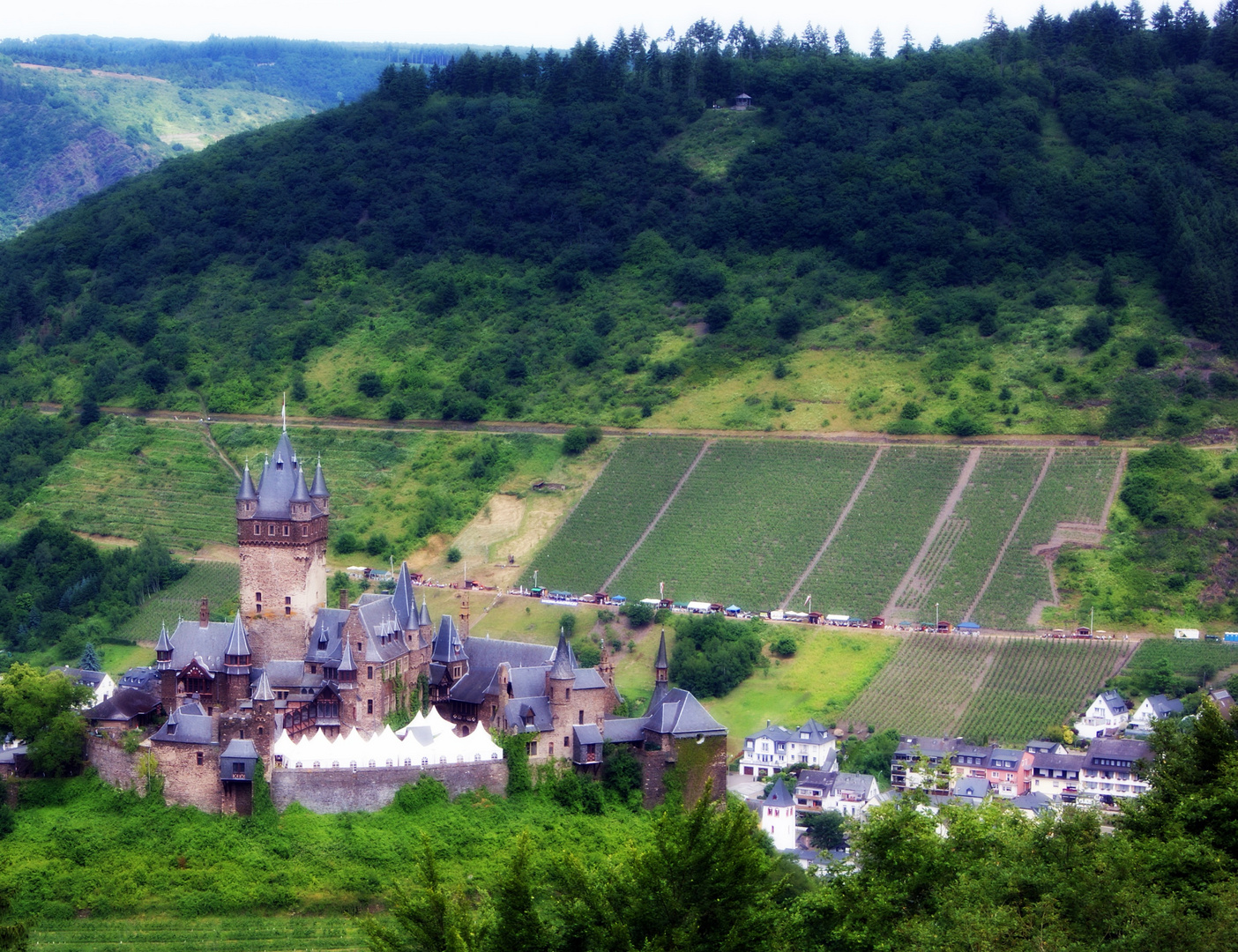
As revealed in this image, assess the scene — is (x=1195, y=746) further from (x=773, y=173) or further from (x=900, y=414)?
(x=773, y=173)

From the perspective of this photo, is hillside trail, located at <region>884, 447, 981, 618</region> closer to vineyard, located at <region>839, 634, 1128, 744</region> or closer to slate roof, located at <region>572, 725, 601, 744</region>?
vineyard, located at <region>839, 634, 1128, 744</region>

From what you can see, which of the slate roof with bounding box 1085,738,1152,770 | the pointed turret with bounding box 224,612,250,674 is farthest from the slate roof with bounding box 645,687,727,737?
the slate roof with bounding box 1085,738,1152,770

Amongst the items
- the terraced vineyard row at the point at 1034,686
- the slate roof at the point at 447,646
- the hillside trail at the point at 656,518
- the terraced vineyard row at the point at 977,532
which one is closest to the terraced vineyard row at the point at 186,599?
the hillside trail at the point at 656,518

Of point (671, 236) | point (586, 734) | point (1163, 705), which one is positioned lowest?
point (1163, 705)

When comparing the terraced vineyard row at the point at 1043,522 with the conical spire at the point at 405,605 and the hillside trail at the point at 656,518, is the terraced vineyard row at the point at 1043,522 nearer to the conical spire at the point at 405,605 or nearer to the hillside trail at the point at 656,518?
the hillside trail at the point at 656,518

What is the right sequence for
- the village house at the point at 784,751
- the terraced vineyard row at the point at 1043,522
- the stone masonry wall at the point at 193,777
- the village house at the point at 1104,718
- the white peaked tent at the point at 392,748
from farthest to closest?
the terraced vineyard row at the point at 1043,522, the village house at the point at 1104,718, the village house at the point at 784,751, the white peaked tent at the point at 392,748, the stone masonry wall at the point at 193,777

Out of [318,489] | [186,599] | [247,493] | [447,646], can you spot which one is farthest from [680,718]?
[186,599]

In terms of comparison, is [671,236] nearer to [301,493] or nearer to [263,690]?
[301,493]

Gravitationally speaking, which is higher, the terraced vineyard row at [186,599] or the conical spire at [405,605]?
the conical spire at [405,605]
